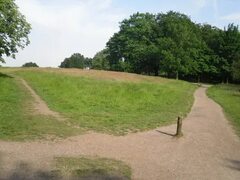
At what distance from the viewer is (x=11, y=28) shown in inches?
1515

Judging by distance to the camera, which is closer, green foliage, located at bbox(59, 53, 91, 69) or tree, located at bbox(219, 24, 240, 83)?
tree, located at bbox(219, 24, 240, 83)

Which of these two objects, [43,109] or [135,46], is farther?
[135,46]

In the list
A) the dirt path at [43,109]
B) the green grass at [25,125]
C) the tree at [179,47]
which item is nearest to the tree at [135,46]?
the tree at [179,47]

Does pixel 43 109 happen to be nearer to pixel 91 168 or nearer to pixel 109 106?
pixel 109 106

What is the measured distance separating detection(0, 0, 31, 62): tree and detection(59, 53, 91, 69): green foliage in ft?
328

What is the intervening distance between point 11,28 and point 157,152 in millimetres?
28602

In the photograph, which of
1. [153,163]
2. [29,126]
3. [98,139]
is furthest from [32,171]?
[29,126]

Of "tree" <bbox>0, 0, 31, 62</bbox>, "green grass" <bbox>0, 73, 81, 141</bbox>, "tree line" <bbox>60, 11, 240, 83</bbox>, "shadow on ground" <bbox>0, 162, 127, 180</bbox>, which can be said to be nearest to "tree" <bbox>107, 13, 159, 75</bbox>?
"tree line" <bbox>60, 11, 240, 83</bbox>

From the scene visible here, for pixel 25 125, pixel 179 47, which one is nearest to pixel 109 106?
pixel 25 125

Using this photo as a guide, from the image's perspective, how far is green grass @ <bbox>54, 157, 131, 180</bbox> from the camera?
34.2ft

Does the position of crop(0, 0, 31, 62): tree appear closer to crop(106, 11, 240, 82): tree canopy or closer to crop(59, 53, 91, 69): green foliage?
crop(106, 11, 240, 82): tree canopy

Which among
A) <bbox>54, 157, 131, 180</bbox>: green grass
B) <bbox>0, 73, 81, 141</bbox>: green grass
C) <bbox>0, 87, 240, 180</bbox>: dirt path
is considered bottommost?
<bbox>0, 87, 240, 180</bbox>: dirt path

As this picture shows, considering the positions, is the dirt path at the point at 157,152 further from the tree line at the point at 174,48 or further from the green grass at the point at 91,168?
the tree line at the point at 174,48

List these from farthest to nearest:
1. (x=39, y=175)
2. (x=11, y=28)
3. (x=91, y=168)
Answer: (x=11, y=28)
(x=91, y=168)
(x=39, y=175)
